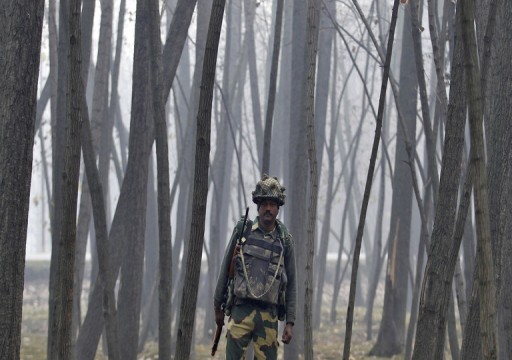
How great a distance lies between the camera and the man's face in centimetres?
716

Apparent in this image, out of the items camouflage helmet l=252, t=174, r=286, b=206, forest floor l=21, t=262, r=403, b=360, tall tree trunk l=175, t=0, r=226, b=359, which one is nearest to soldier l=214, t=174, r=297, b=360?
camouflage helmet l=252, t=174, r=286, b=206

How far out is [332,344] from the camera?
1920cm

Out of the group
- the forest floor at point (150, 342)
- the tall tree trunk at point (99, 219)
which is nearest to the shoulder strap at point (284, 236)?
the tall tree trunk at point (99, 219)

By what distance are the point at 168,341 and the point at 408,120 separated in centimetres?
905

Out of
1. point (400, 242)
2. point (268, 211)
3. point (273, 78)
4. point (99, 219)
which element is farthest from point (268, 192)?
point (400, 242)

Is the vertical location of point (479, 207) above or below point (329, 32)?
below

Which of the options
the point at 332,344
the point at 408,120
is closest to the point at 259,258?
the point at 408,120

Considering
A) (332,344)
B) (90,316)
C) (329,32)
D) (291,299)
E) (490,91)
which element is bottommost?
(332,344)

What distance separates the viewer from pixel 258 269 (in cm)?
722

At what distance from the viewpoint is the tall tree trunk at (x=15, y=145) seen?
23.2ft

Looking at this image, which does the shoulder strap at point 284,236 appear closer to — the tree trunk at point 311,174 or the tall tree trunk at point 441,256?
the tree trunk at point 311,174

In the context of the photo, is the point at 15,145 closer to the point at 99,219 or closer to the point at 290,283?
the point at 290,283

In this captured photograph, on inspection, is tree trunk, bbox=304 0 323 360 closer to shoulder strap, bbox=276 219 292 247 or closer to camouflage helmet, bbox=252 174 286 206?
shoulder strap, bbox=276 219 292 247

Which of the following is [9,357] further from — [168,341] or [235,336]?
[168,341]
